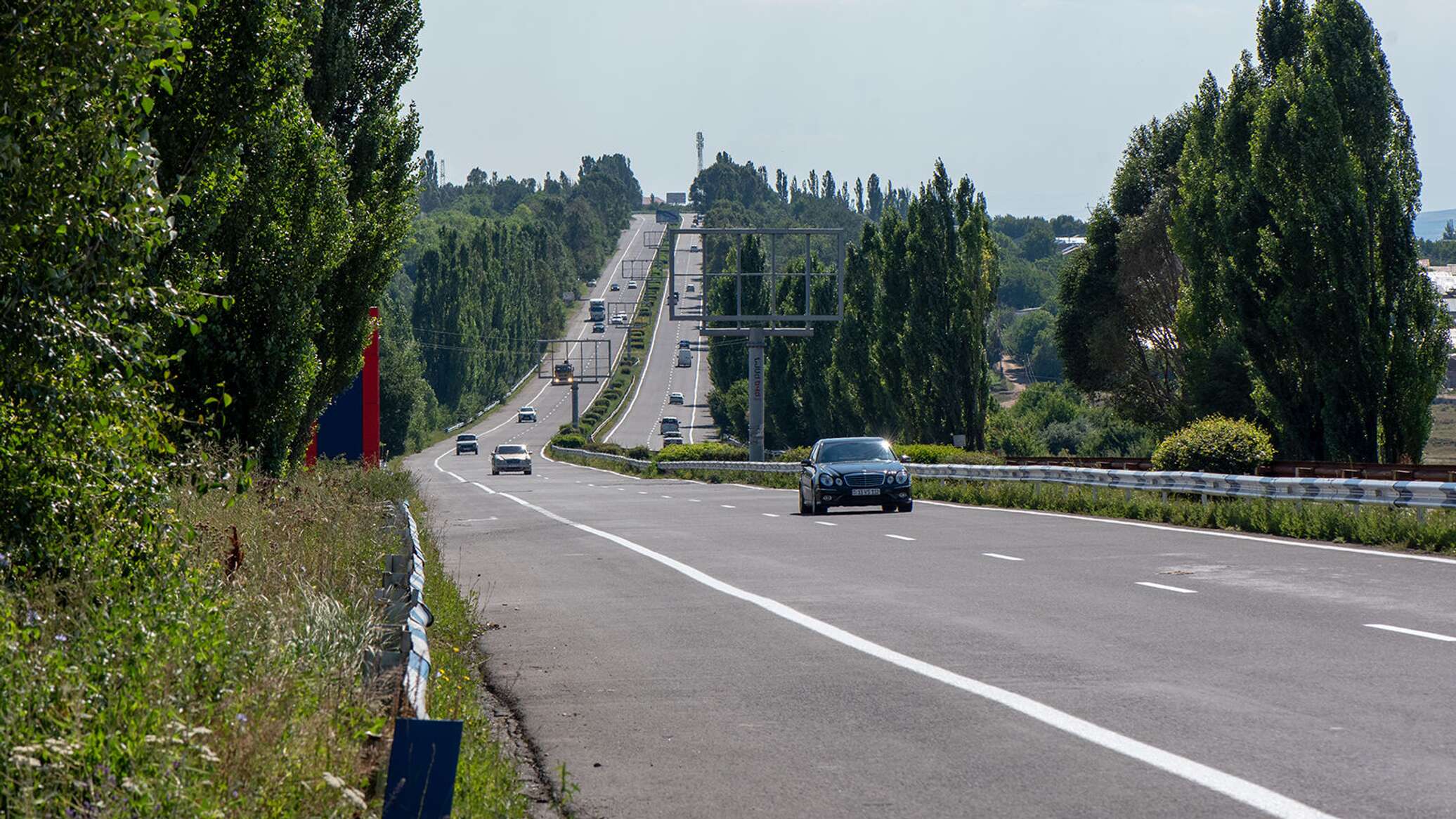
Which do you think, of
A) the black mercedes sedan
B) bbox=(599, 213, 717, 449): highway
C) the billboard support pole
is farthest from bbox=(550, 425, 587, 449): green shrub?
the black mercedes sedan

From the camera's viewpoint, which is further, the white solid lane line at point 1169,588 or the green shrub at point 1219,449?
the green shrub at point 1219,449

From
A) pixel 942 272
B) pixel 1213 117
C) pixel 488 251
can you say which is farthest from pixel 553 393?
pixel 1213 117

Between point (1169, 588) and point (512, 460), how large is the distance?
202 feet

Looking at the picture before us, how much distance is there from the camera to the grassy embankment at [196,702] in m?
5.18

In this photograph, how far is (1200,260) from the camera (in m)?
48.2

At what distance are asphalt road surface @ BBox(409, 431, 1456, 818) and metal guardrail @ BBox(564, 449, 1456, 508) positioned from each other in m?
1.41

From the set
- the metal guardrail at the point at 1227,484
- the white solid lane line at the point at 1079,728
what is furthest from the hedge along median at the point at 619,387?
the white solid lane line at the point at 1079,728

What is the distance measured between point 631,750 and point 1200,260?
43.2m

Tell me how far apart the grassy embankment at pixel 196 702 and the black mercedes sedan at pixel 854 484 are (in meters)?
20.5

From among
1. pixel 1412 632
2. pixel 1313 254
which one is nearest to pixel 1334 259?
pixel 1313 254

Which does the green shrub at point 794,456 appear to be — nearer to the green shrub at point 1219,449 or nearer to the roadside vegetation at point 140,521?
the green shrub at point 1219,449

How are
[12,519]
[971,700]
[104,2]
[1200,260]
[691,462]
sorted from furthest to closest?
[691,462]
[1200,260]
[971,700]
[12,519]
[104,2]

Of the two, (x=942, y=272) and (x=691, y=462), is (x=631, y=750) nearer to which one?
(x=691, y=462)

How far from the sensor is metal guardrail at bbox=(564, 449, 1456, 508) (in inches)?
777
